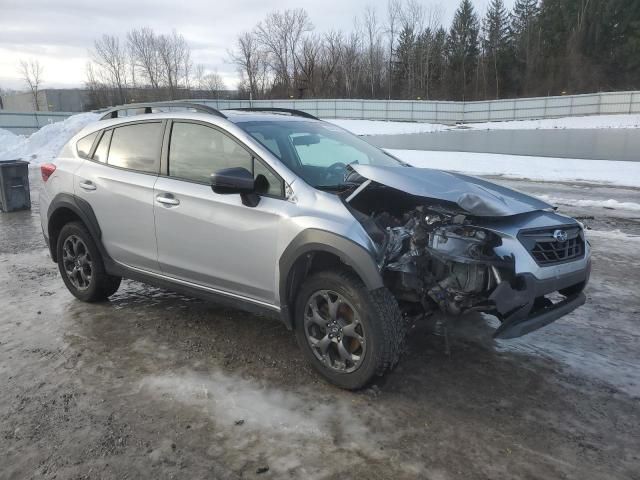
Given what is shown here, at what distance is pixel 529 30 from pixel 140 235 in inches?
3300

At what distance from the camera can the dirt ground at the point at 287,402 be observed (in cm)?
271

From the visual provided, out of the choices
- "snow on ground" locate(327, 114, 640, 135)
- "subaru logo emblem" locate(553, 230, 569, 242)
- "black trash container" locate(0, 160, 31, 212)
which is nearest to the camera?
"subaru logo emblem" locate(553, 230, 569, 242)

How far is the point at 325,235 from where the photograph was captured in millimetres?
3271

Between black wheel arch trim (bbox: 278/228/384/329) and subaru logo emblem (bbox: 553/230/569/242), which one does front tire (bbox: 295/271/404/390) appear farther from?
subaru logo emblem (bbox: 553/230/569/242)

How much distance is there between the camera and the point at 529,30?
75.8 meters

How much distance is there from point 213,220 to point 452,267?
1.73 m

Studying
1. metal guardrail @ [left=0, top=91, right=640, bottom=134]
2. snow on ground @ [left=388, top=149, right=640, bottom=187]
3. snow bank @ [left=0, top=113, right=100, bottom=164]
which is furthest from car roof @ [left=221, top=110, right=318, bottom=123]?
metal guardrail @ [left=0, top=91, right=640, bottom=134]

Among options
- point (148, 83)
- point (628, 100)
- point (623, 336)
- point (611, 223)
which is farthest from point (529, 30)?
point (623, 336)

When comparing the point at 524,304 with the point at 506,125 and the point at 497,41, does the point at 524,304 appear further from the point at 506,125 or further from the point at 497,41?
the point at 497,41

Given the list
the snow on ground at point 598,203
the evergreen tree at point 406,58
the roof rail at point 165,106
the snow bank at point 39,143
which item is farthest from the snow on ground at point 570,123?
the roof rail at point 165,106

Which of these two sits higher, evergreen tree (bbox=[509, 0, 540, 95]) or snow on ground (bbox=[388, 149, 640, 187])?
evergreen tree (bbox=[509, 0, 540, 95])

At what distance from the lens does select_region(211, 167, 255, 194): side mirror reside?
3.45 meters

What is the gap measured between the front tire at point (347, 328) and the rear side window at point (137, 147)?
1.87 metres

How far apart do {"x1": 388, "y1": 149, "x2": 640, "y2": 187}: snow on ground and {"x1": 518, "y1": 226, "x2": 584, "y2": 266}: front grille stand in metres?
10.6
